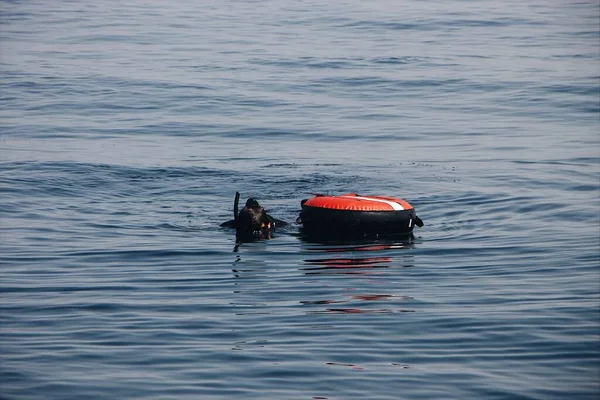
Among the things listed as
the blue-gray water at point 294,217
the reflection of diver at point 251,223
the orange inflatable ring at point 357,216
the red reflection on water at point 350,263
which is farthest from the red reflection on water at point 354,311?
the reflection of diver at point 251,223

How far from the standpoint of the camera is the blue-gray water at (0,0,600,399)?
855 cm

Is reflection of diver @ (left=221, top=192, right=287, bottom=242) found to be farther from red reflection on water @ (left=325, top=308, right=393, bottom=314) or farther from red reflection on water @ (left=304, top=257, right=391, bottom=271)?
red reflection on water @ (left=325, top=308, right=393, bottom=314)

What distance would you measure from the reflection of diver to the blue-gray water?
0.22 meters

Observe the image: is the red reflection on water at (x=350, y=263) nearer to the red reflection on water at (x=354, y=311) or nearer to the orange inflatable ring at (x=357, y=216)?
the orange inflatable ring at (x=357, y=216)

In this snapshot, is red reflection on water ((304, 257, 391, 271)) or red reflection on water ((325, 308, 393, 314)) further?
red reflection on water ((304, 257, 391, 271))

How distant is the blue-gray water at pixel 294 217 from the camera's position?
8555 millimetres

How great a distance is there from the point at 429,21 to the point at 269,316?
3511cm

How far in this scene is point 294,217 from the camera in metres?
15.5

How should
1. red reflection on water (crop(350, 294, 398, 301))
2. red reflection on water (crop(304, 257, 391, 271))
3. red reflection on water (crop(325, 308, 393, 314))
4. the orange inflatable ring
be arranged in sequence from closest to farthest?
1. red reflection on water (crop(325, 308, 393, 314))
2. red reflection on water (crop(350, 294, 398, 301))
3. red reflection on water (crop(304, 257, 391, 271))
4. the orange inflatable ring

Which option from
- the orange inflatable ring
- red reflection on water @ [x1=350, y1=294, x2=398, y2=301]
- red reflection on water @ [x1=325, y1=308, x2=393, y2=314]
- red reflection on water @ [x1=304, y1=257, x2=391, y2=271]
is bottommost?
red reflection on water @ [x1=304, y1=257, x2=391, y2=271]

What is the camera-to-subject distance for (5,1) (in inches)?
1960

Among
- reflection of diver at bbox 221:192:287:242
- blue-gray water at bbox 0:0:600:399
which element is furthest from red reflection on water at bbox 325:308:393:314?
reflection of diver at bbox 221:192:287:242

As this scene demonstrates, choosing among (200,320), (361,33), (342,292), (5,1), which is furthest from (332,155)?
(5,1)

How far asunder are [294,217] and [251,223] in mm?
1859
